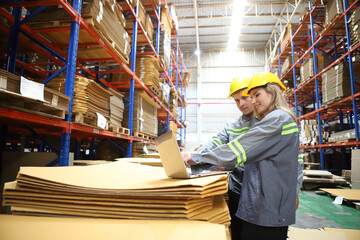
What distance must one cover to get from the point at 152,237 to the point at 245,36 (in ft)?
73.2

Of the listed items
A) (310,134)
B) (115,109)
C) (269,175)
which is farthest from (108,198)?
(310,134)

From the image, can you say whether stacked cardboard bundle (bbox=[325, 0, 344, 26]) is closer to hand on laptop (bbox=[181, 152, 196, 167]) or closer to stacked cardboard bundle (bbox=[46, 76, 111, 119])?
stacked cardboard bundle (bbox=[46, 76, 111, 119])

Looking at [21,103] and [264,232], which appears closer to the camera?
[264,232]

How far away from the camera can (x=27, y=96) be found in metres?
2.27

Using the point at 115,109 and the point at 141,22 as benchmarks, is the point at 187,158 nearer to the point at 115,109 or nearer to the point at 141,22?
the point at 115,109

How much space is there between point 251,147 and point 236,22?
1698 cm

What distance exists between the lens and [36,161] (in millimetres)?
3037

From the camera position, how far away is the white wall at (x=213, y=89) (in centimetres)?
2159

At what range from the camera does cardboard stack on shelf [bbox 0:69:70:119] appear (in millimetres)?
2125

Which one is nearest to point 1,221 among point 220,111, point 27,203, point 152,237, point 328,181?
point 27,203

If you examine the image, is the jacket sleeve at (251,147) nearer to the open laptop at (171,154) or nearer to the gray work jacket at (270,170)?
the gray work jacket at (270,170)

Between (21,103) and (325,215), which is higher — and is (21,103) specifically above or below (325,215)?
above

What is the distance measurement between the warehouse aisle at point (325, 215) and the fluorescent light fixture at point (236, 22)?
12688mm

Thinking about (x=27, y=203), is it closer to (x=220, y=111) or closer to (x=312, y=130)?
(x=312, y=130)
